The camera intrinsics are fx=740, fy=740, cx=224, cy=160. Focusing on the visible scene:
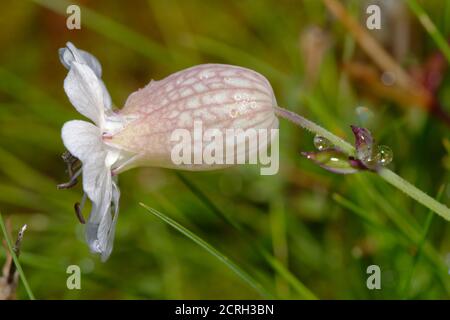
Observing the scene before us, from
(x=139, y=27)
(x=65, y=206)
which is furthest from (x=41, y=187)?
Answer: (x=139, y=27)

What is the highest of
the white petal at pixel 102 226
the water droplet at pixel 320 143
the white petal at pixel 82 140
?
the water droplet at pixel 320 143

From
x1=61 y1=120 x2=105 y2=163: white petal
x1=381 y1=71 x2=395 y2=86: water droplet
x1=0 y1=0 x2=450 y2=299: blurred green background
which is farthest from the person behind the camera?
x1=381 y1=71 x2=395 y2=86: water droplet

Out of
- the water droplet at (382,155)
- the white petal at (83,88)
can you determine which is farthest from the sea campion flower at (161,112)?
the water droplet at (382,155)

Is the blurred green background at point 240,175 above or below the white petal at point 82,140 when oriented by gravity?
above

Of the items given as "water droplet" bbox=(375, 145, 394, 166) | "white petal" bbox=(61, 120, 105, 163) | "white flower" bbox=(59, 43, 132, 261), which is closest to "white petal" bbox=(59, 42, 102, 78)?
"white flower" bbox=(59, 43, 132, 261)

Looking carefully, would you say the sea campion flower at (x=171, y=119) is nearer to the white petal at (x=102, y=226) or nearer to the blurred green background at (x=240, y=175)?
the white petal at (x=102, y=226)

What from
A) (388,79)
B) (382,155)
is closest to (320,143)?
(382,155)

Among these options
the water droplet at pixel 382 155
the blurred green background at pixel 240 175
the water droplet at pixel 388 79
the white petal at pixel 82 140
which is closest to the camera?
the white petal at pixel 82 140

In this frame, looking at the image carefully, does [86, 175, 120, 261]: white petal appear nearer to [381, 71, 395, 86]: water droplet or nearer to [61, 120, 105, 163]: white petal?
[61, 120, 105, 163]: white petal
